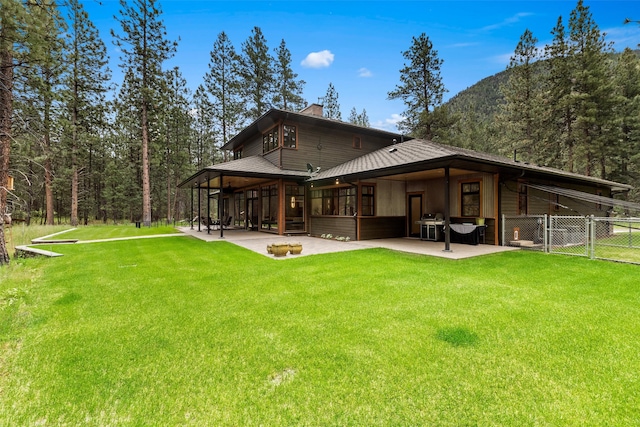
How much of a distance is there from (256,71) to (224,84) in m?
3.09

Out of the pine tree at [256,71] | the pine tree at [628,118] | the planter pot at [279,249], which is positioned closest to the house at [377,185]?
the planter pot at [279,249]

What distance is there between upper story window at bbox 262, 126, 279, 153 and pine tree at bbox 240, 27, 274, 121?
1221cm

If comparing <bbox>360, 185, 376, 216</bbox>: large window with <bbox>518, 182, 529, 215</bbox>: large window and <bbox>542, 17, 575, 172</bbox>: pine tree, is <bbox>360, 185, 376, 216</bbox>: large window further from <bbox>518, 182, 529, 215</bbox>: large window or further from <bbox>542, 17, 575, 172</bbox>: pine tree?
<bbox>542, 17, 575, 172</bbox>: pine tree

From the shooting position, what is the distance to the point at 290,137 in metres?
13.9

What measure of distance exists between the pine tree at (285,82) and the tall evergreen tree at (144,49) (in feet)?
32.3

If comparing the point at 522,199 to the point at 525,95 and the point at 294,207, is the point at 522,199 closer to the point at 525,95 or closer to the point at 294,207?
the point at 294,207

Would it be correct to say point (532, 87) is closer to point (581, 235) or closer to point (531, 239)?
point (581, 235)

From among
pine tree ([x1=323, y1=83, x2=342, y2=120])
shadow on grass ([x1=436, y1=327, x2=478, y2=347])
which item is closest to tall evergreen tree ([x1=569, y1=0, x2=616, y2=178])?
pine tree ([x1=323, y1=83, x2=342, y2=120])

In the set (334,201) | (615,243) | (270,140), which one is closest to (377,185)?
(334,201)

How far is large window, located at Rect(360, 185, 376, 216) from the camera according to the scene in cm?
1122

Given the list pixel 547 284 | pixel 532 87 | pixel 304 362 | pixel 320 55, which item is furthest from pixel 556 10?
pixel 320 55

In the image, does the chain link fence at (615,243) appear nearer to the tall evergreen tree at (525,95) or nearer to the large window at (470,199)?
the large window at (470,199)

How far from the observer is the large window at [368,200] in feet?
36.8

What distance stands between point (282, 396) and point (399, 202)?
35.2ft
